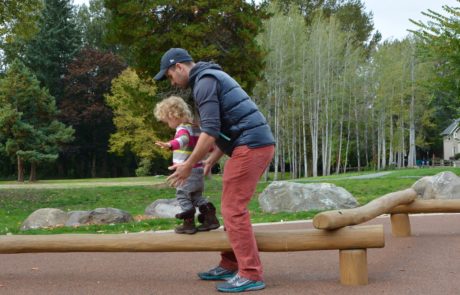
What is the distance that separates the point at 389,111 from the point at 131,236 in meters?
40.2

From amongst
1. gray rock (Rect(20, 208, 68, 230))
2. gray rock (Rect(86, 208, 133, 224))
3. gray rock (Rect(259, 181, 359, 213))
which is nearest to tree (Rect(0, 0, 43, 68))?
gray rock (Rect(20, 208, 68, 230))

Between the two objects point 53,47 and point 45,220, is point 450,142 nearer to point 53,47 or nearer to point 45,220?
point 53,47

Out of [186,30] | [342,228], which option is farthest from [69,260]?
[186,30]

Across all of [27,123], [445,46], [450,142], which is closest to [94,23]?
[27,123]

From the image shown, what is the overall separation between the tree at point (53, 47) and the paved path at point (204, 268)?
141ft

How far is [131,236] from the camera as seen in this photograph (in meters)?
5.11

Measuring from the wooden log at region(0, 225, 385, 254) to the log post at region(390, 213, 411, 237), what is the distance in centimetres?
335

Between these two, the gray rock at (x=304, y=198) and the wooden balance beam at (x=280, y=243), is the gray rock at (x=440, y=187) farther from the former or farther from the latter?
the wooden balance beam at (x=280, y=243)

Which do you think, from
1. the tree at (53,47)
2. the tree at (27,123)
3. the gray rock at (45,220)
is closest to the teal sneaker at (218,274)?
the gray rock at (45,220)

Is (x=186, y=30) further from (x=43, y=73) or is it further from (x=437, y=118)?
(x=437, y=118)

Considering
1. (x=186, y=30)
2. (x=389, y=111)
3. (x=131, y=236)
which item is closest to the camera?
(x=131, y=236)

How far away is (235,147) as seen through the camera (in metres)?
4.57

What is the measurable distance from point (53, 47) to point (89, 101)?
5.42m

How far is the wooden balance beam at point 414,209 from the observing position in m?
7.83
